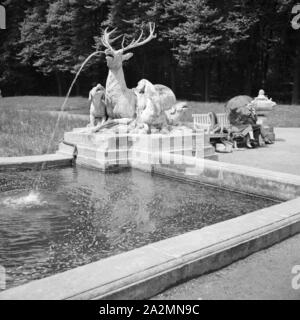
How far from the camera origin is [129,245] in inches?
185

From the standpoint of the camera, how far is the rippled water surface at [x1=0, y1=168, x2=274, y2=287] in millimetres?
4414

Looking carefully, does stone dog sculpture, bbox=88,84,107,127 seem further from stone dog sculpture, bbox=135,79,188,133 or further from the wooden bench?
the wooden bench

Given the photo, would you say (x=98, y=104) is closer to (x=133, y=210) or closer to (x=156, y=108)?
(x=156, y=108)

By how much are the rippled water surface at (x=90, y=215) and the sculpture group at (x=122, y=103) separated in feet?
6.04

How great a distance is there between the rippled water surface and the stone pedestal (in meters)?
0.58

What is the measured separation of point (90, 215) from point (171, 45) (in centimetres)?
2709

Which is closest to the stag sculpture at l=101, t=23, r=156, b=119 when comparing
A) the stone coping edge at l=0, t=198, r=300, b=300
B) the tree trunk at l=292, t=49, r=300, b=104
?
the stone coping edge at l=0, t=198, r=300, b=300

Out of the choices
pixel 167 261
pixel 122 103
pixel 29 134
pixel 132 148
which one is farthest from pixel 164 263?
pixel 29 134

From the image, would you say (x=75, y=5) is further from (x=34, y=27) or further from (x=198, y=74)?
(x=198, y=74)

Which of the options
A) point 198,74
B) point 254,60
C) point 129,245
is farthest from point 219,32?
point 129,245

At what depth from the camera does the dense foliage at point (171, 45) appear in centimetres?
2595

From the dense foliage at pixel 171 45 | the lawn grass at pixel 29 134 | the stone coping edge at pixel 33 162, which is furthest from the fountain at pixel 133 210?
the dense foliage at pixel 171 45

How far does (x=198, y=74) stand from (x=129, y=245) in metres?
32.2

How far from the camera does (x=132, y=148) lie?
9273 mm
